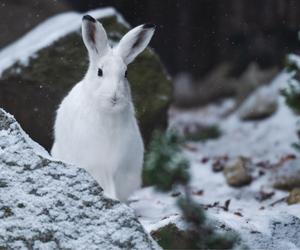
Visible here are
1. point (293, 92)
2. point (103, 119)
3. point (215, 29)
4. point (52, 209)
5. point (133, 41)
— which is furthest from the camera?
point (215, 29)

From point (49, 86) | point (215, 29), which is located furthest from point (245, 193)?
point (215, 29)

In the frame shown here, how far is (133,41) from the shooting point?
15.0ft

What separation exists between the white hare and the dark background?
542 cm

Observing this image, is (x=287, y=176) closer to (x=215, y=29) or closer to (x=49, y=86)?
(x=49, y=86)

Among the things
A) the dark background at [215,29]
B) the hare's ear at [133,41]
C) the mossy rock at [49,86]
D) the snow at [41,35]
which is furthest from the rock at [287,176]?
the dark background at [215,29]

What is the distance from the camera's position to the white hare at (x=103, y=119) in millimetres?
4414

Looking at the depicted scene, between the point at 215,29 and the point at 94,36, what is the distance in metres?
7.27

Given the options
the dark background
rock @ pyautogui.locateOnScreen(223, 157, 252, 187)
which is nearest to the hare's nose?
rock @ pyautogui.locateOnScreen(223, 157, 252, 187)

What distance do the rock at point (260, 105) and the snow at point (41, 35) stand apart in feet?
8.97

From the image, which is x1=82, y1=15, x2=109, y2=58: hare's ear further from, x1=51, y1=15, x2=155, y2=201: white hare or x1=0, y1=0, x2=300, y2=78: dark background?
x1=0, y1=0, x2=300, y2=78: dark background

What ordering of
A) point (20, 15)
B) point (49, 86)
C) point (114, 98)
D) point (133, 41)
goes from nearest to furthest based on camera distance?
point (114, 98) → point (133, 41) → point (49, 86) → point (20, 15)

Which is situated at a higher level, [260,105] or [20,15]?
[260,105]

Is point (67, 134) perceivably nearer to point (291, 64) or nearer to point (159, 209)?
point (159, 209)

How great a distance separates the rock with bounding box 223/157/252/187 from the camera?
20.8ft
